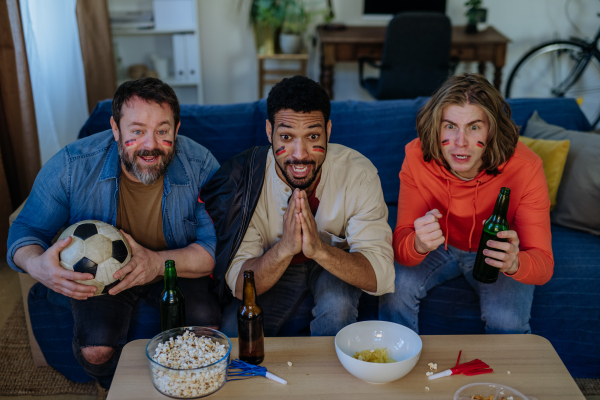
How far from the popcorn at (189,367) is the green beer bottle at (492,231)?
82 centimetres

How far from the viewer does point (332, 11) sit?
13.9 ft

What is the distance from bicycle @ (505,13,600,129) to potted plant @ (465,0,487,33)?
59 centimetres

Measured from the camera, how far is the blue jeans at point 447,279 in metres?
1.64

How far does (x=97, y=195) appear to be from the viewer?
1668mm

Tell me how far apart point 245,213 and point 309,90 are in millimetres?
440

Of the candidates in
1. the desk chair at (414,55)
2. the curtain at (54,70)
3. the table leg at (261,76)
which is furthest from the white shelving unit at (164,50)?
the desk chair at (414,55)

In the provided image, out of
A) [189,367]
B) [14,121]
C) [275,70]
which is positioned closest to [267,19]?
[275,70]

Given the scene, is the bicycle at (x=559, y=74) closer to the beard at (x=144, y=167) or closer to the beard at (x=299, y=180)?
the beard at (x=299, y=180)

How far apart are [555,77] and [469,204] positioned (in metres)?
3.48

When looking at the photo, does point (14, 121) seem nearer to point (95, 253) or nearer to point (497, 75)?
point (95, 253)

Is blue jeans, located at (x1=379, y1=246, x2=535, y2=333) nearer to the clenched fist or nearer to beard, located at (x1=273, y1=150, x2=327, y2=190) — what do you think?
the clenched fist

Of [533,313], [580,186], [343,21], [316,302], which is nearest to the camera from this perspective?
[316,302]

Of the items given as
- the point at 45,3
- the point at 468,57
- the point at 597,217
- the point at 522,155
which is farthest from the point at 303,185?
the point at 468,57

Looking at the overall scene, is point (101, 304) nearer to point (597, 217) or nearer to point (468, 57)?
point (597, 217)
